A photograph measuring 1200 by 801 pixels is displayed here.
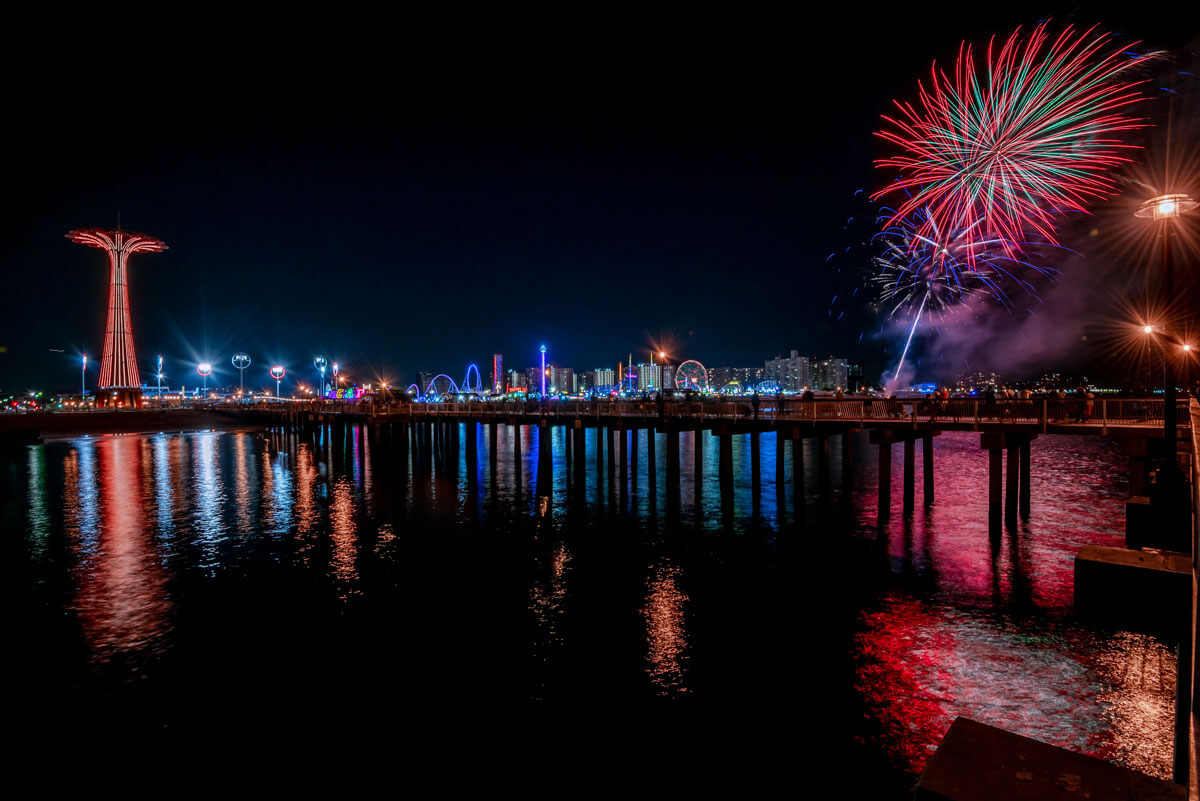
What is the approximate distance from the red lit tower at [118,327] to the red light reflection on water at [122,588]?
354 feet

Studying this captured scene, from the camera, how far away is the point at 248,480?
43.8 meters

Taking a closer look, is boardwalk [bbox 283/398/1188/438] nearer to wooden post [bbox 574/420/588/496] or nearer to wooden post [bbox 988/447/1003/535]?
wooden post [bbox 574/420/588/496]

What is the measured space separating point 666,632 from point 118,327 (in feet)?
472

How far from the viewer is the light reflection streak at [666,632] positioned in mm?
13172

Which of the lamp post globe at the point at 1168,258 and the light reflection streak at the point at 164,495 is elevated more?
the lamp post globe at the point at 1168,258

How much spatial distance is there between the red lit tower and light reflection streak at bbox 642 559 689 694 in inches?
5410

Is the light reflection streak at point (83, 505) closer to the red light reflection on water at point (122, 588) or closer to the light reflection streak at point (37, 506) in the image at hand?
the red light reflection on water at point (122, 588)

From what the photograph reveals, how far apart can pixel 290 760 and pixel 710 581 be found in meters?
12.1

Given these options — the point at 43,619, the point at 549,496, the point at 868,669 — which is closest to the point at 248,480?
the point at 549,496

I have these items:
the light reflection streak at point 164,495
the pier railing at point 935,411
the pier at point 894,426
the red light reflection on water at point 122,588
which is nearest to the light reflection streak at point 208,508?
the light reflection streak at point 164,495

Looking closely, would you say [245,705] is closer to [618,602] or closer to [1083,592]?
[618,602]

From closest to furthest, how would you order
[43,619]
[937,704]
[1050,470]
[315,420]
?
[937,704]
[43,619]
[1050,470]
[315,420]

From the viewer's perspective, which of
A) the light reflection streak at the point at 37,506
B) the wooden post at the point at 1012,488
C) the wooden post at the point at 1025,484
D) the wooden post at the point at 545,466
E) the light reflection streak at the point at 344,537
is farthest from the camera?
the wooden post at the point at 545,466

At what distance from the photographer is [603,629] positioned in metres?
15.7
